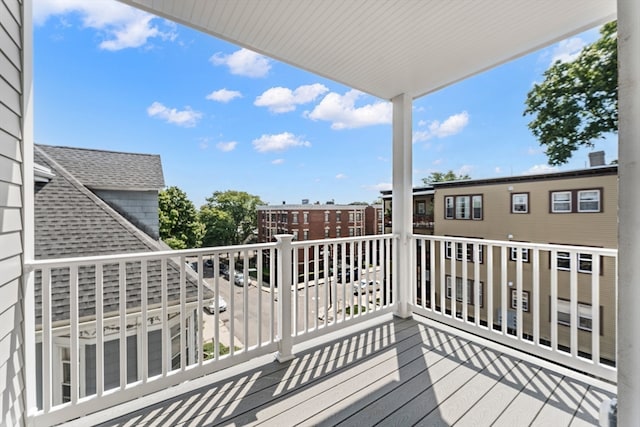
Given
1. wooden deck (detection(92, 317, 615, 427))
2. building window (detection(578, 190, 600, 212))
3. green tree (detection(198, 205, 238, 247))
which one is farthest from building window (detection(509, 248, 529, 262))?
green tree (detection(198, 205, 238, 247))

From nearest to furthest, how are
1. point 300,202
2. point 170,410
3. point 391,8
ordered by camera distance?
point 170,410, point 391,8, point 300,202

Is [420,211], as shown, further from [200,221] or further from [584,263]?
[200,221]

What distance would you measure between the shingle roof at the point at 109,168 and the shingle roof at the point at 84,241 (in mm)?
105

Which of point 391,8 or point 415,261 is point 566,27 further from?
point 415,261

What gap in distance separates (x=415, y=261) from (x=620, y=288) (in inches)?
105

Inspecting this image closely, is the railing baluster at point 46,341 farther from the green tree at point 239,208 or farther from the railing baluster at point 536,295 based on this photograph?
the railing baluster at point 536,295

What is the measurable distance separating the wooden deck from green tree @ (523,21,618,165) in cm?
274

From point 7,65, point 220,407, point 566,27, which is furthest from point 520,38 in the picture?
point 220,407

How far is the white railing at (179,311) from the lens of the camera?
1661 millimetres

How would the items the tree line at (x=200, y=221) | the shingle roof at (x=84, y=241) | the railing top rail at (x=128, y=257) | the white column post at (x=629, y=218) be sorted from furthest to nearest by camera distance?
the tree line at (x=200, y=221) → the shingle roof at (x=84, y=241) → the railing top rail at (x=128, y=257) → the white column post at (x=629, y=218)

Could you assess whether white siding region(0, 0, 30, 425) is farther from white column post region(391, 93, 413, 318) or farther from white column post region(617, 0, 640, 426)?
white column post region(391, 93, 413, 318)

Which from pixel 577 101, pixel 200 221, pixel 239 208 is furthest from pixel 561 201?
pixel 200 221

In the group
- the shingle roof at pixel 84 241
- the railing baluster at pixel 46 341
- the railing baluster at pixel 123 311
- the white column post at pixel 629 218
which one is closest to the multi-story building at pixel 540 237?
the white column post at pixel 629 218

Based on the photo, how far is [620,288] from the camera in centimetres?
62
